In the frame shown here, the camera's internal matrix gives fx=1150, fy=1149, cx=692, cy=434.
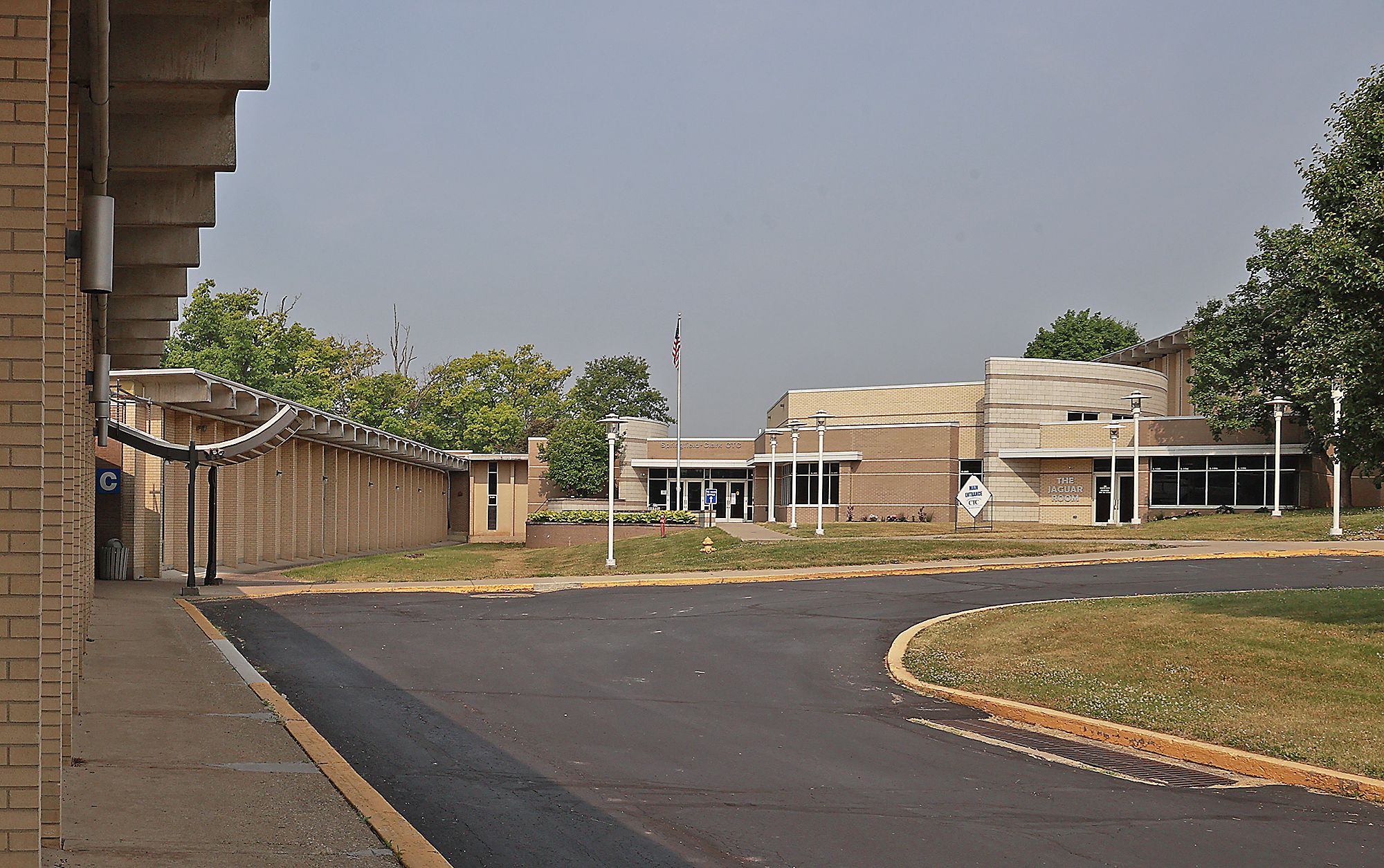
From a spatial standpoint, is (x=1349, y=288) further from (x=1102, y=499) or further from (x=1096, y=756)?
(x=1102, y=499)

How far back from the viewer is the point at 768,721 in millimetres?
11266

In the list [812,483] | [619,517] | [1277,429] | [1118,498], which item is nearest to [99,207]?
[619,517]

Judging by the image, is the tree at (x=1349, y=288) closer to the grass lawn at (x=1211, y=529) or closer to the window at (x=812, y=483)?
the grass lawn at (x=1211, y=529)

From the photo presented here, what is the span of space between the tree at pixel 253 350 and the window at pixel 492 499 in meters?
12.5

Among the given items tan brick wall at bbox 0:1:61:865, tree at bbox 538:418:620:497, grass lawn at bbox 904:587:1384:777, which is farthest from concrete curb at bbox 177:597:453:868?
tree at bbox 538:418:620:497

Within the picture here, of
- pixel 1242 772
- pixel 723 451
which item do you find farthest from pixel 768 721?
pixel 723 451

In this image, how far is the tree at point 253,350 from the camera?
74.2m

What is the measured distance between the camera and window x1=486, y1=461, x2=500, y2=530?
71.6m

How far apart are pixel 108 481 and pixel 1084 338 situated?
8406 centimetres

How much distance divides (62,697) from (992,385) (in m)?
53.7

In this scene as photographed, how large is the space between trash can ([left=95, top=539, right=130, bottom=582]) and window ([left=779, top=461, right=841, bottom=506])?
123 ft

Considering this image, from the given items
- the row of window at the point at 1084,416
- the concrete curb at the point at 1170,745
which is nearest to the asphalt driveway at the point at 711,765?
the concrete curb at the point at 1170,745

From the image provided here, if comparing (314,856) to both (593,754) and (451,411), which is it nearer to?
(593,754)

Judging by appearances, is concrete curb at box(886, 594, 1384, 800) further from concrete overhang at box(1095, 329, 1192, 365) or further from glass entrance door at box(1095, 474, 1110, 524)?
concrete overhang at box(1095, 329, 1192, 365)
